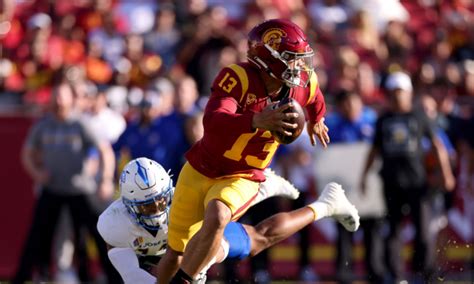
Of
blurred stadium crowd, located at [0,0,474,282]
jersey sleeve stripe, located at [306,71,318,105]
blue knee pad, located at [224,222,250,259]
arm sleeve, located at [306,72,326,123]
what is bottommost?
blurred stadium crowd, located at [0,0,474,282]

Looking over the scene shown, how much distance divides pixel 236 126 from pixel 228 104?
0.25 m

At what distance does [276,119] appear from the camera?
18.9ft

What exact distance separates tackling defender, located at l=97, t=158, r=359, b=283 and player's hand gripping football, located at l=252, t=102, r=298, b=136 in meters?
0.98

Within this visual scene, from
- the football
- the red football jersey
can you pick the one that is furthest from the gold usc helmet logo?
the football

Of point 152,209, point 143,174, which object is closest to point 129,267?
point 152,209

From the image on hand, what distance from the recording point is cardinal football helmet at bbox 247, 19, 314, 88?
6.29 m

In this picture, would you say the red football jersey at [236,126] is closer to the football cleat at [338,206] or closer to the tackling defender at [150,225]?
the tackling defender at [150,225]

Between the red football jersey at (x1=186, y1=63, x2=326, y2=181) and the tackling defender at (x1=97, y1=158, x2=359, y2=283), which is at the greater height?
the red football jersey at (x1=186, y1=63, x2=326, y2=181)

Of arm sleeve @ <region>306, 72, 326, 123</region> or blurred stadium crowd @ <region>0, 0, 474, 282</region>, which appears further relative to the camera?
blurred stadium crowd @ <region>0, 0, 474, 282</region>

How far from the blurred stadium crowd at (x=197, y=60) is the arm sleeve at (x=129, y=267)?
3.15 meters

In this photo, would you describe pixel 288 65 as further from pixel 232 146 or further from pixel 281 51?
pixel 232 146

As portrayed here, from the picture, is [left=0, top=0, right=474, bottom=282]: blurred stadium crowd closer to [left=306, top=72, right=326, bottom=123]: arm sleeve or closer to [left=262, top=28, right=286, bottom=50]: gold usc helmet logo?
[left=306, top=72, right=326, bottom=123]: arm sleeve

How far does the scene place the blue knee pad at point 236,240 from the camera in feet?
22.2

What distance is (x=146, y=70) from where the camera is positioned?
1175 cm
